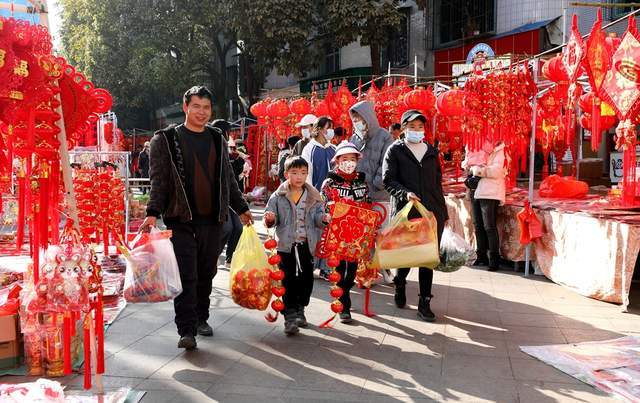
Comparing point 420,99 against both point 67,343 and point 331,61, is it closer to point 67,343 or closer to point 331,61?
point 67,343

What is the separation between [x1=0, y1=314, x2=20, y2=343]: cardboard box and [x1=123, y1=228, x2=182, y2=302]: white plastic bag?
786mm

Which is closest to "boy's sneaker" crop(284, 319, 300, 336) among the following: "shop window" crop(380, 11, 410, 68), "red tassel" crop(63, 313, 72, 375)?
"red tassel" crop(63, 313, 72, 375)

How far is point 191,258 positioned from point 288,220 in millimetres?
897

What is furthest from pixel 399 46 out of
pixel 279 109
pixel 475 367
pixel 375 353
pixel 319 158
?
pixel 475 367

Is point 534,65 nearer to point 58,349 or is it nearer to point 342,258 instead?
point 342,258

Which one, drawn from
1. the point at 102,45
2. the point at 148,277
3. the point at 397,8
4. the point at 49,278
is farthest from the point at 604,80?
the point at 102,45

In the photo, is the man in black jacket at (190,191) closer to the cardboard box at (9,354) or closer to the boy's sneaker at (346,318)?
the cardboard box at (9,354)

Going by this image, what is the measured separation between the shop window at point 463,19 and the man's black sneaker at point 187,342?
1499 cm

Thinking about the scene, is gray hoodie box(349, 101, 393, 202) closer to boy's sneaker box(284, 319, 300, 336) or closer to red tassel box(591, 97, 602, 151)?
boy's sneaker box(284, 319, 300, 336)

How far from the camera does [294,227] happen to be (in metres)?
4.96

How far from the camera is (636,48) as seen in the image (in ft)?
18.4

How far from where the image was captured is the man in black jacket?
14.3ft

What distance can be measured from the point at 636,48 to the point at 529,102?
6.74 feet

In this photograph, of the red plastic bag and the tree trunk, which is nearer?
the red plastic bag
